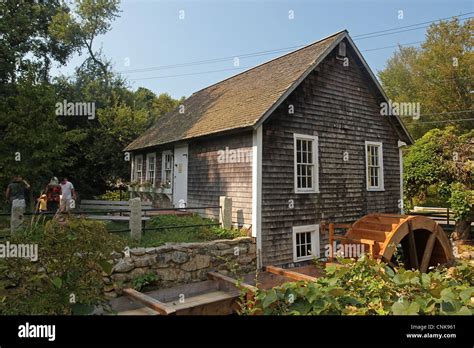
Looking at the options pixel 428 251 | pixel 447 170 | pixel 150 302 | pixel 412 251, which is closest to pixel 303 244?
pixel 412 251

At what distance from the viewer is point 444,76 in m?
29.2

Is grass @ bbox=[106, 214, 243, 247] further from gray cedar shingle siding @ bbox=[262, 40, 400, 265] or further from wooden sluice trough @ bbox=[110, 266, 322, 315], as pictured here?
gray cedar shingle siding @ bbox=[262, 40, 400, 265]

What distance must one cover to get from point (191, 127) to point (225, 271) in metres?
6.09

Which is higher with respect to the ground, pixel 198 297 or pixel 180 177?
pixel 180 177

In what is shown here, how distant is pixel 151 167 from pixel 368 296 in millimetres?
12967

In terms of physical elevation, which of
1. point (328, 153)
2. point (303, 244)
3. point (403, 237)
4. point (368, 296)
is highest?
point (328, 153)

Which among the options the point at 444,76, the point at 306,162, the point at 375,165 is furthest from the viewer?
the point at 444,76

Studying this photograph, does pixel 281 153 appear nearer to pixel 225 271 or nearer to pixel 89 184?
pixel 225 271

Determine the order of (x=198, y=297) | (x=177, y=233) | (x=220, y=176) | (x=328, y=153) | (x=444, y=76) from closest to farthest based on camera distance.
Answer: (x=198, y=297), (x=177, y=233), (x=220, y=176), (x=328, y=153), (x=444, y=76)

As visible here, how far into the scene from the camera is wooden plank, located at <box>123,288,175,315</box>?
5.50 m

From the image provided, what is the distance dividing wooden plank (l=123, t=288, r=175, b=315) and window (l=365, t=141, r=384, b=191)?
30.3 ft

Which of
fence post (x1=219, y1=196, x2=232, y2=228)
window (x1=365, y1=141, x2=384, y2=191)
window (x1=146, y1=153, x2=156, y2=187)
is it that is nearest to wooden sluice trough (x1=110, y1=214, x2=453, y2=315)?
fence post (x1=219, y1=196, x2=232, y2=228)

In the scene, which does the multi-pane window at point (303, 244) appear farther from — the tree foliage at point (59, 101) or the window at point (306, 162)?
the tree foliage at point (59, 101)

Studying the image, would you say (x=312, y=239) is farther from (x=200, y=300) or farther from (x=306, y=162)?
(x=200, y=300)
